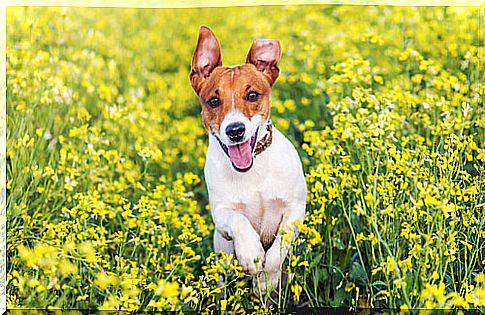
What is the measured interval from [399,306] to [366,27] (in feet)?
3.75

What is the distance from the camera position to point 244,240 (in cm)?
274

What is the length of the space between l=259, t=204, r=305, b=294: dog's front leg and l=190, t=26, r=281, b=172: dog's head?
250 millimetres

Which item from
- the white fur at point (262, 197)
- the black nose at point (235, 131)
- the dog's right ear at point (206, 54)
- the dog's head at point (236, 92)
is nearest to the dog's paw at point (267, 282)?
the white fur at point (262, 197)

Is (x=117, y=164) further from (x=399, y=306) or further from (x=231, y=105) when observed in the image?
(x=399, y=306)

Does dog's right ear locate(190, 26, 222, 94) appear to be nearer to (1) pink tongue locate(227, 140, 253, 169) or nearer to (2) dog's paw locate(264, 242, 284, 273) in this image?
(1) pink tongue locate(227, 140, 253, 169)

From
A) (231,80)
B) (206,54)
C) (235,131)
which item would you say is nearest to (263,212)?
(235,131)

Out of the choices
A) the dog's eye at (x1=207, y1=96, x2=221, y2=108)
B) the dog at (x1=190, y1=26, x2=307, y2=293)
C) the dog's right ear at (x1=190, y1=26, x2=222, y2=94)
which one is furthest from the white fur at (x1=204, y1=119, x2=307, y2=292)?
the dog's right ear at (x1=190, y1=26, x2=222, y2=94)

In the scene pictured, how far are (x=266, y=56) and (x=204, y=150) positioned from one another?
0.63m

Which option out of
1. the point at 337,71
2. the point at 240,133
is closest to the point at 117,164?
the point at 240,133

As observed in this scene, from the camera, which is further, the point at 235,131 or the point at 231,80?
the point at 231,80

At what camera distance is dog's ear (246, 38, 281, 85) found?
2.85m

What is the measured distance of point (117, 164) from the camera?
127 inches

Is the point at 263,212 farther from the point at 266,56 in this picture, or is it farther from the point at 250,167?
the point at 266,56

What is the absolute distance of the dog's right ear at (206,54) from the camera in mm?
2844
